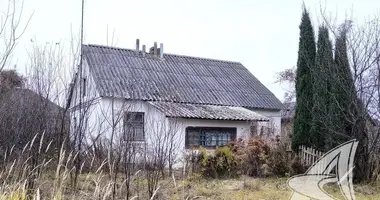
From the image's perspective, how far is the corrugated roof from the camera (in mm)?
15391

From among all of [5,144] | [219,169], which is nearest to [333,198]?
[219,169]

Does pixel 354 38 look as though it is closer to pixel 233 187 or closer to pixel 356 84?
pixel 356 84

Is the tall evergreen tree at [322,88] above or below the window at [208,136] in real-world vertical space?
above

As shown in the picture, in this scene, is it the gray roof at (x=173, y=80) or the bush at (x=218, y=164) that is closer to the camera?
the bush at (x=218, y=164)

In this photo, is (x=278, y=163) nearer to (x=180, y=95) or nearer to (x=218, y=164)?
(x=218, y=164)

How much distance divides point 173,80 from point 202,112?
359 cm

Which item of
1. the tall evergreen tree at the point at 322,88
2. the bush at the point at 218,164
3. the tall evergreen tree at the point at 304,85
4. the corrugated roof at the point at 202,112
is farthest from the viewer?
the corrugated roof at the point at 202,112

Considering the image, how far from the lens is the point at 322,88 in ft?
35.0

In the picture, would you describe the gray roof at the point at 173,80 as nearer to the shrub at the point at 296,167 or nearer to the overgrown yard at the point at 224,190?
the shrub at the point at 296,167

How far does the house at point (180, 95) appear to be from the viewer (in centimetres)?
1548

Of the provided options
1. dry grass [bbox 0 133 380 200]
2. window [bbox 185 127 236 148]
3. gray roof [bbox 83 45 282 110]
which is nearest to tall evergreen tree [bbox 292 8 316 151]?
dry grass [bbox 0 133 380 200]

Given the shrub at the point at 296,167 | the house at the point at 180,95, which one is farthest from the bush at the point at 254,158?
the house at the point at 180,95

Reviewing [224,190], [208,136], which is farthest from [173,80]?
[224,190]

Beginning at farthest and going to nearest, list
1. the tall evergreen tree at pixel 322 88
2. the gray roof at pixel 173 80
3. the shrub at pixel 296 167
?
1. the gray roof at pixel 173 80
2. the shrub at pixel 296 167
3. the tall evergreen tree at pixel 322 88
